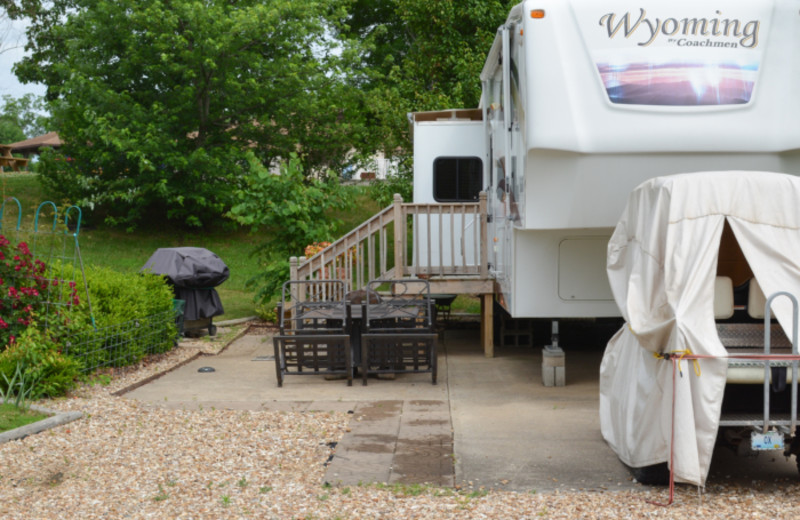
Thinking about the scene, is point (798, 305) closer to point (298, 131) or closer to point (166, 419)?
point (166, 419)

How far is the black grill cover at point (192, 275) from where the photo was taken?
458 inches

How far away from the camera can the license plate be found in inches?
185

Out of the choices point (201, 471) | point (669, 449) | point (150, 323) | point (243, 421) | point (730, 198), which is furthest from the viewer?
point (150, 323)

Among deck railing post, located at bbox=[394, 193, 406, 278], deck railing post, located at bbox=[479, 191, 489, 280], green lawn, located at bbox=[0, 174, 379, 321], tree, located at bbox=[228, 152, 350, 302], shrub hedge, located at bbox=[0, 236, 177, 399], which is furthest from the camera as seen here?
green lawn, located at bbox=[0, 174, 379, 321]

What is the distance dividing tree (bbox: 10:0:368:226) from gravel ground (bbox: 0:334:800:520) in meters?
15.7

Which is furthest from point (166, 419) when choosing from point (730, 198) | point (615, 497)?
point (730, 198)

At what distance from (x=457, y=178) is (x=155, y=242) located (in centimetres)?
1328

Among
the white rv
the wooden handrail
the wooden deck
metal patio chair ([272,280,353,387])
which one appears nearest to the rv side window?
the wooden handrail

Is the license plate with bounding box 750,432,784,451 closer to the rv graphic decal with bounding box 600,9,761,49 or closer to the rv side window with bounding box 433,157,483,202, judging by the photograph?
the rv graphic decal with bounding box 600,9,761,49

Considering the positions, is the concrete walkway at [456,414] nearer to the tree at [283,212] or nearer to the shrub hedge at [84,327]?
the shrub hedge at [84,327]

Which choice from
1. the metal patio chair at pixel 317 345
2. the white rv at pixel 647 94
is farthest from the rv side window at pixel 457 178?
the white rv at pixel 647 94

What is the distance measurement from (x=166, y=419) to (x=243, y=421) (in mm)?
653

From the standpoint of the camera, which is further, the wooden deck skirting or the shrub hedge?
the wooden deck skirting

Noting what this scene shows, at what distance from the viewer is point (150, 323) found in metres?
9.96
